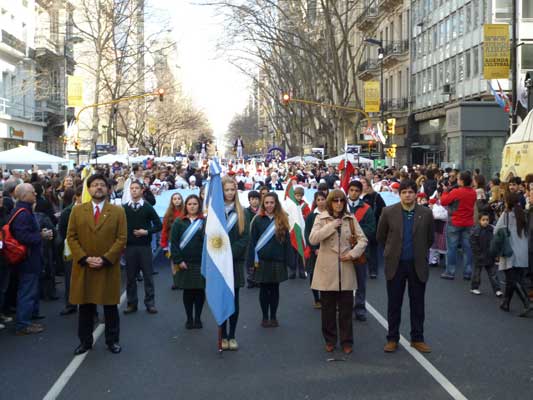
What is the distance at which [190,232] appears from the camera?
28.0 ft

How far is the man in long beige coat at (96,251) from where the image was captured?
24.9 ft

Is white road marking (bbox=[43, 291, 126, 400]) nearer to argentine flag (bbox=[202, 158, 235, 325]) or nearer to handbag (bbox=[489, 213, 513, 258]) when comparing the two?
argentine flag (bbox=[202, 158, 235, 325])

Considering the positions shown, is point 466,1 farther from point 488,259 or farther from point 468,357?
point 468,357

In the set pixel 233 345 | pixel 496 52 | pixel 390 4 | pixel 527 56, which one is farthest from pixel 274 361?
pixel 390 4

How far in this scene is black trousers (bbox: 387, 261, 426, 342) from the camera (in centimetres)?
773

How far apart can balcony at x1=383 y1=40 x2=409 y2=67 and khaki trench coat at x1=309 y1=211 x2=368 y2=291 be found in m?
47.7

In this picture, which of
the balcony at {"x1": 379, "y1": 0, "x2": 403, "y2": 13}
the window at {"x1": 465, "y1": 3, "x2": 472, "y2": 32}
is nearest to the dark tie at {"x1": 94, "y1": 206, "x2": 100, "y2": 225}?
the window at {"x1": 465, "y1": 3, "x2": 472, "y2": 32}

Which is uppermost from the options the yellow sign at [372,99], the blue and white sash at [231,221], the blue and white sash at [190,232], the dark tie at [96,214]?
the yellow sign at [372,99]

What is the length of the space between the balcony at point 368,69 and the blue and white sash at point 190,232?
51.5 m

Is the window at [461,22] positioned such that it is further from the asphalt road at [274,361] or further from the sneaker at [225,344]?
the sneaker at [225,344]

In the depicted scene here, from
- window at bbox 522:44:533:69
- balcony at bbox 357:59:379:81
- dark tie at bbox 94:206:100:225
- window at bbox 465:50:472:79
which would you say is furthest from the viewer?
balcony at bbox 357:59:379:81

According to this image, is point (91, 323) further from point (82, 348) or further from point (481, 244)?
point (481, 244)

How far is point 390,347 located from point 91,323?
10.2 feet

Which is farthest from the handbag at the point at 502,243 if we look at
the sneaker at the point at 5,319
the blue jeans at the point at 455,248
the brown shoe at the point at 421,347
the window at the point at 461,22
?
the window at the point at 461,22
